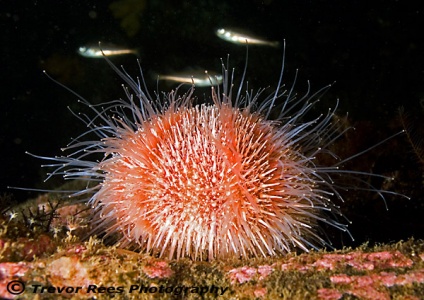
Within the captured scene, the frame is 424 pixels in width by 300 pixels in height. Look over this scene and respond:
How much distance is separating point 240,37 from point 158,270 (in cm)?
582

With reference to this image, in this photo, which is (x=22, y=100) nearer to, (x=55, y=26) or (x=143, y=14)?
(x=55, y=26)

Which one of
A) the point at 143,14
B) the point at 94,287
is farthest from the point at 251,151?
the point at 143,14

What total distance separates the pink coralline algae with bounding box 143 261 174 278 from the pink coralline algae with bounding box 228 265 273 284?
0.39m

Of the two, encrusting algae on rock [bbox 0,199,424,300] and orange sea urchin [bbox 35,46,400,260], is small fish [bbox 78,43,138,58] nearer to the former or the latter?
orange sea urchin [bbox 35,46,400,260]

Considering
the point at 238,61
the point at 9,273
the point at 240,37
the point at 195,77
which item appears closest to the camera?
the point at 9,273

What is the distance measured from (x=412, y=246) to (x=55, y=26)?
10154mm

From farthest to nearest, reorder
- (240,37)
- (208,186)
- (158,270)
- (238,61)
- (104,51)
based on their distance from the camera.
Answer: (104,51), (238,61), (240,37), (208,186), (158,270)

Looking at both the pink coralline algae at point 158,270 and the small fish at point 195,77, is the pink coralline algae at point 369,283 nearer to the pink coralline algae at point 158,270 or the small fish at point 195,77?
the pink coralline algae at point 158,270

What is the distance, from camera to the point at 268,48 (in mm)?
7414

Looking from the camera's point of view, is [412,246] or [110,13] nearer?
[412,246]

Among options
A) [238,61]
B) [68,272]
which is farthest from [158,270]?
[238,61]

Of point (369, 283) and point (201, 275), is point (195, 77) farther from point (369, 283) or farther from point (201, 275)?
point (369, 283)

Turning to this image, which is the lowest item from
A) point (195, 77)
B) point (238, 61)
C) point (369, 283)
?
point (369, 283)

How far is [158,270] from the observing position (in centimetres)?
227
